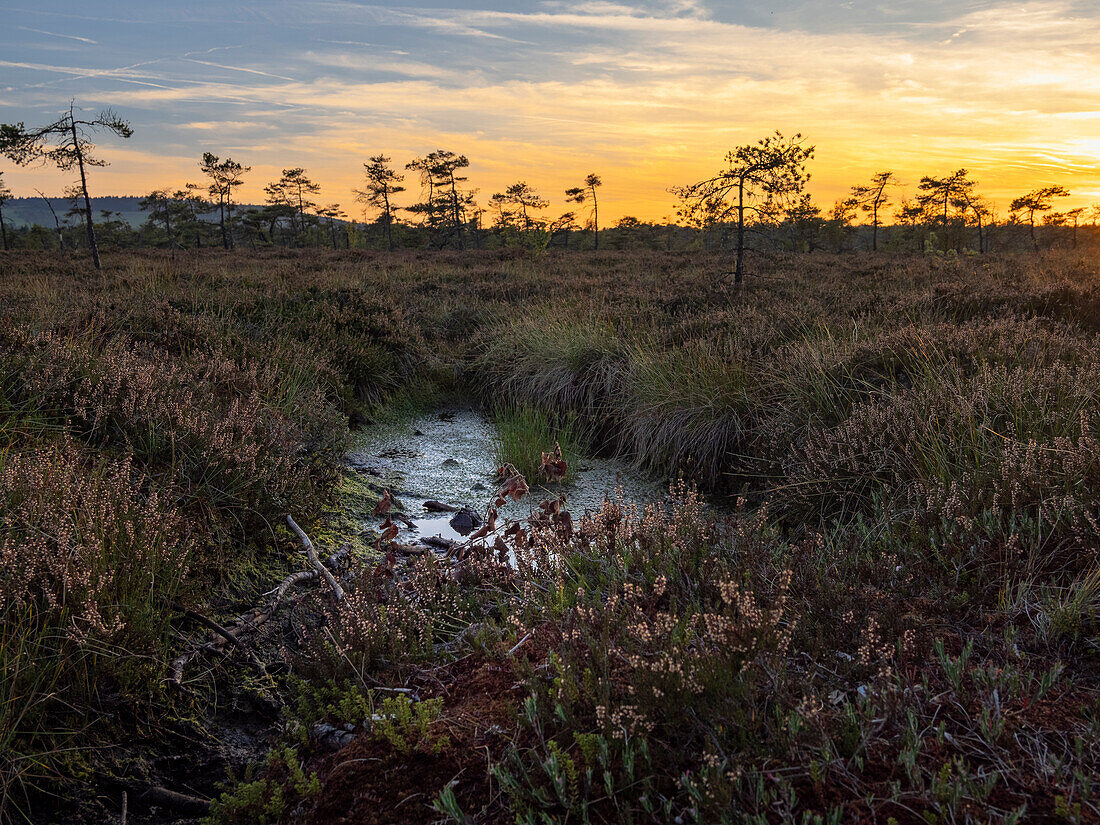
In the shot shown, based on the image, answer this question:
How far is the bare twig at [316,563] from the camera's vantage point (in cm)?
334

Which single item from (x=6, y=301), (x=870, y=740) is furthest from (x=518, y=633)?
(x=6, y=301)

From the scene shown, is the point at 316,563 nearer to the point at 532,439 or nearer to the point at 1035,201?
the point at 532,439

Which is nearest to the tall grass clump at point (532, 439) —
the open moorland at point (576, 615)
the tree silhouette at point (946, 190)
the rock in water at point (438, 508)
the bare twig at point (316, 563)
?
the open moorland at point (576, 615)

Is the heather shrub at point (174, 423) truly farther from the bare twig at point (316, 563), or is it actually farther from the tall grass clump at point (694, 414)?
the tall grass clump at point (694, 414)

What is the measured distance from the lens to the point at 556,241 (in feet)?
204

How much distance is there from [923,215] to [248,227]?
5806cm

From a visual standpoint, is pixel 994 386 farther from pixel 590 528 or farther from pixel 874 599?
pixel 590 528

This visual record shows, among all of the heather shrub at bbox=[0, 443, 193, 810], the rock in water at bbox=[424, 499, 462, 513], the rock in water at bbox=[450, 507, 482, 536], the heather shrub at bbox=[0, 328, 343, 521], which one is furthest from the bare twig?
the rock in water at bbox=[424, 499, 462, 513]

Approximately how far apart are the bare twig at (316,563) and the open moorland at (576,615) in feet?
0.19

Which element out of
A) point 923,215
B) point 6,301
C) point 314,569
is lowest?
point 314,569

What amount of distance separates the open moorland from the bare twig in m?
0.06

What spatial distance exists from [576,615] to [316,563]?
6.31 ft

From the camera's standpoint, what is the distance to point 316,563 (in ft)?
12.0

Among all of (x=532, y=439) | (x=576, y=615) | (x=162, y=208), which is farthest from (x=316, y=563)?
(x=162, y=208)
